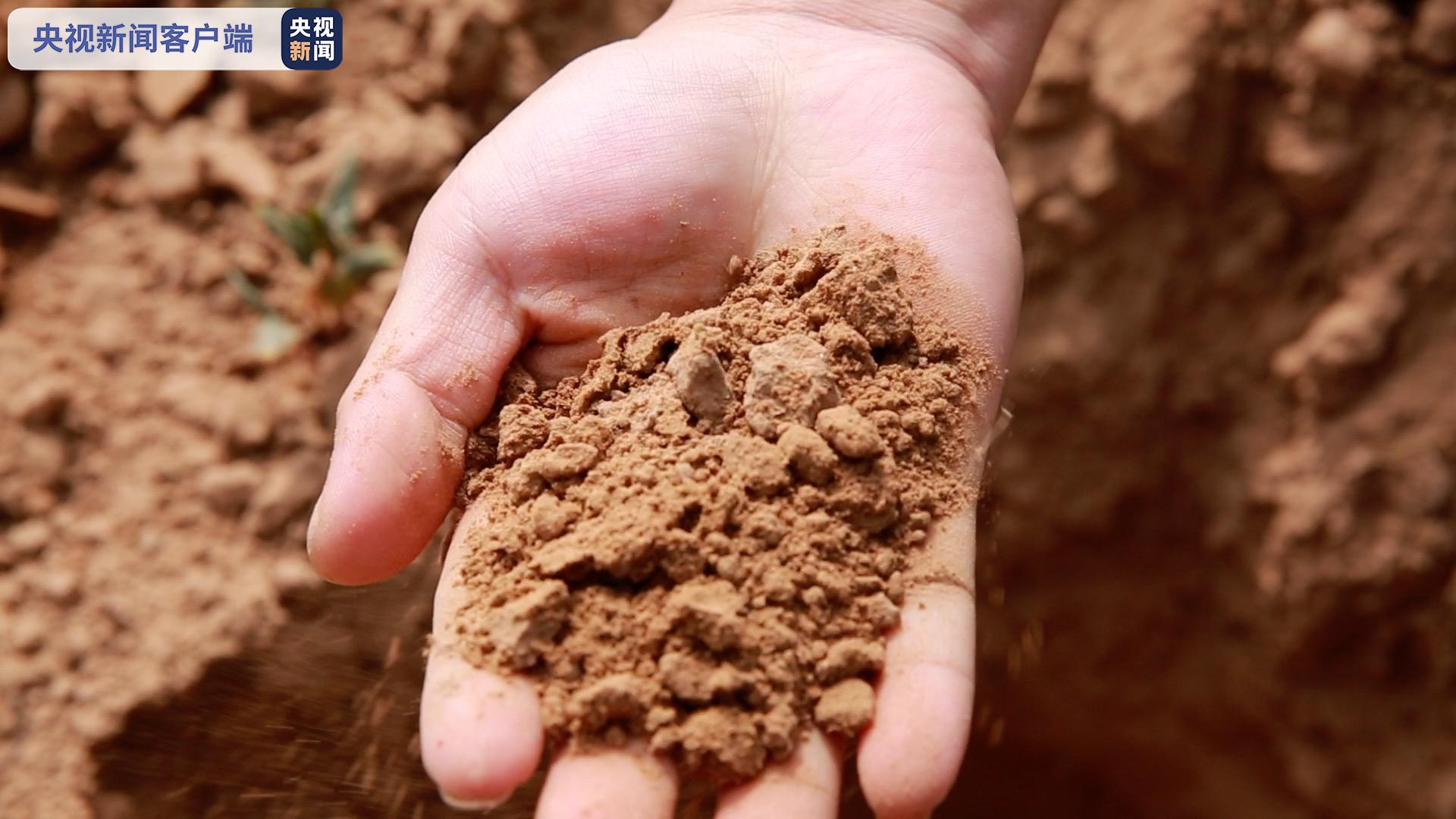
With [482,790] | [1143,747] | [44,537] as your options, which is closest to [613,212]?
[482,790]

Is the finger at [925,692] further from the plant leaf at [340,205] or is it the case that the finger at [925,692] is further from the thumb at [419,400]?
the plant leaf at [340,205]

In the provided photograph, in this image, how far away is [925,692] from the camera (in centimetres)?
146

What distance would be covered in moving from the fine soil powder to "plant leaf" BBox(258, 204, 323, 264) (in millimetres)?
1217

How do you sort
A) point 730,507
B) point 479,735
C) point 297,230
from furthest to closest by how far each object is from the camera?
point 297,230 < point 730,507 < point 479,735

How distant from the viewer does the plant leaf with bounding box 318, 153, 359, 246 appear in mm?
2730

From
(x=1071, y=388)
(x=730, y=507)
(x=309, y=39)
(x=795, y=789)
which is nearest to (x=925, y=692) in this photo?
(x=795, y=789)

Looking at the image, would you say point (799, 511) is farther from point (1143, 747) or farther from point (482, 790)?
point (1143, 747)

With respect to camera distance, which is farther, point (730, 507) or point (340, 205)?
point (340, 205)

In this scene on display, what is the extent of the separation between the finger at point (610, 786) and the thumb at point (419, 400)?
1.35 ft

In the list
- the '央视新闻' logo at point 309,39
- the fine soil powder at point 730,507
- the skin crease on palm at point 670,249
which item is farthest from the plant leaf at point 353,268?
the fine soil powder at point 730,507

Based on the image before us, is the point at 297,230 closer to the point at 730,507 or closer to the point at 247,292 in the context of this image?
the point at 247,292

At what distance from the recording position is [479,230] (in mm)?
1752

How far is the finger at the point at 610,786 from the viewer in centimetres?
137

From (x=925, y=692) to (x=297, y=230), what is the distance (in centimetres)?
195
